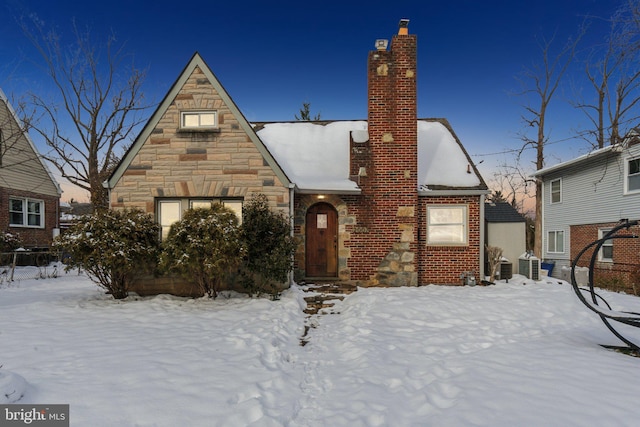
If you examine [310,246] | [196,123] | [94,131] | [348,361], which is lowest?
[348,361]

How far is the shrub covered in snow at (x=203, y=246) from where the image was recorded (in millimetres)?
6758

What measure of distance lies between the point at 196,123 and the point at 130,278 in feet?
14.3

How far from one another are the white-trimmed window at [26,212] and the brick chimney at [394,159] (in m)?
18.3

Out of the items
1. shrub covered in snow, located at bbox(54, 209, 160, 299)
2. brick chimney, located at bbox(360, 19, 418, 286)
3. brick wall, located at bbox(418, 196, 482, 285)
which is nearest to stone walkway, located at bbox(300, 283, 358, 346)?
brick chimney, located at bbox(360, 19, 418, 286)

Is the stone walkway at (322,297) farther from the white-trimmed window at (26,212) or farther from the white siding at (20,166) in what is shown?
the white-trimmed window at (26,212)

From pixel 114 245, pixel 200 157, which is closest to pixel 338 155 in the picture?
pixel 200 157

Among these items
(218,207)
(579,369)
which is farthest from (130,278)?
(579,369)

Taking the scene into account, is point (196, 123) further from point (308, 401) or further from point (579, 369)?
point (579, 369)

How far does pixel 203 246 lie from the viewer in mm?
6785

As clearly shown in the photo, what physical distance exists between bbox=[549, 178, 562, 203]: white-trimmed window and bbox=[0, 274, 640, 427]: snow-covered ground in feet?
40.4

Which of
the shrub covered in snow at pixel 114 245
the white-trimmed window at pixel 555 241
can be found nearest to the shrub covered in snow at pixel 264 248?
the shrub covered in snow at pixel 114 245

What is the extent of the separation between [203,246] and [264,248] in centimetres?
148

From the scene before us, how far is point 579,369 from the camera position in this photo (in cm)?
Answer: 369

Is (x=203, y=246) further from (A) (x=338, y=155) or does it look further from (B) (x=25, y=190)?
(B) (x=25, y=190)
